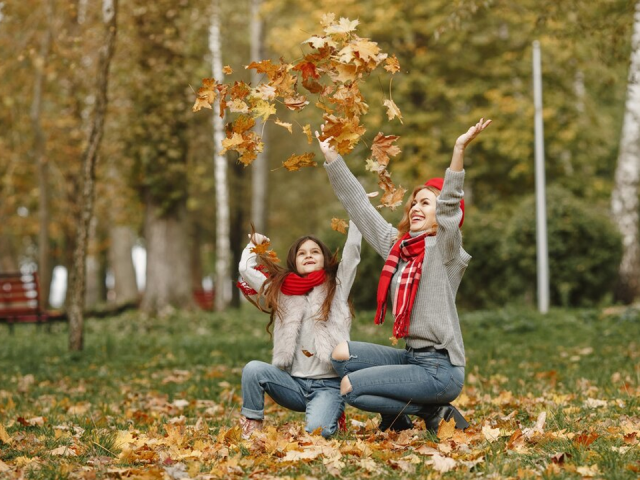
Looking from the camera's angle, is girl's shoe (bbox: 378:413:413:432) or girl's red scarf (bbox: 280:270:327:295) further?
girl's red scarf (bbox: 280:270:327:295)

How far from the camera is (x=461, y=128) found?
22.4 metres

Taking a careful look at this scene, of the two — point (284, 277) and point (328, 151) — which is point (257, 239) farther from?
point (328, 151)

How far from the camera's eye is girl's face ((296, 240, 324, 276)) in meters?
5.32

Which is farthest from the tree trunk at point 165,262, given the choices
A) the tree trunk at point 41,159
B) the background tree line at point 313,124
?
the tree trunk at point 41,159

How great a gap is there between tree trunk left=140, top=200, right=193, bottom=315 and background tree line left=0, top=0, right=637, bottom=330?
3 centimetres

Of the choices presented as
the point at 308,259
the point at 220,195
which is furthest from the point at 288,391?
the point at 220,195

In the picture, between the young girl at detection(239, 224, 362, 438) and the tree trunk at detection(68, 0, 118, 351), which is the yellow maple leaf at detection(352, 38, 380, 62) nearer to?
the young girl at detection(239, 224, 362, 438)

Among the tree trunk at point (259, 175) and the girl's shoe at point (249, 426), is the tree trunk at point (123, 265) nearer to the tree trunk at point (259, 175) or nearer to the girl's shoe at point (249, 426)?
the tree trunk at point (259, 175)

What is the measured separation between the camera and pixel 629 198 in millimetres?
16750

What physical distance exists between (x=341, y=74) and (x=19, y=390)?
5.01 meters

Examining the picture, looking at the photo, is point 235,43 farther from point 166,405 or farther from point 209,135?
point 166,405

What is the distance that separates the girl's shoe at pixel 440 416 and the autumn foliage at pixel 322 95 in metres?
1.22

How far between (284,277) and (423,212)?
962mm

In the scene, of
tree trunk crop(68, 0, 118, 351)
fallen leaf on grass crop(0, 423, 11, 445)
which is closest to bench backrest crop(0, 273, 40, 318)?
tree trunk crop(68, 0, 118, 351)
